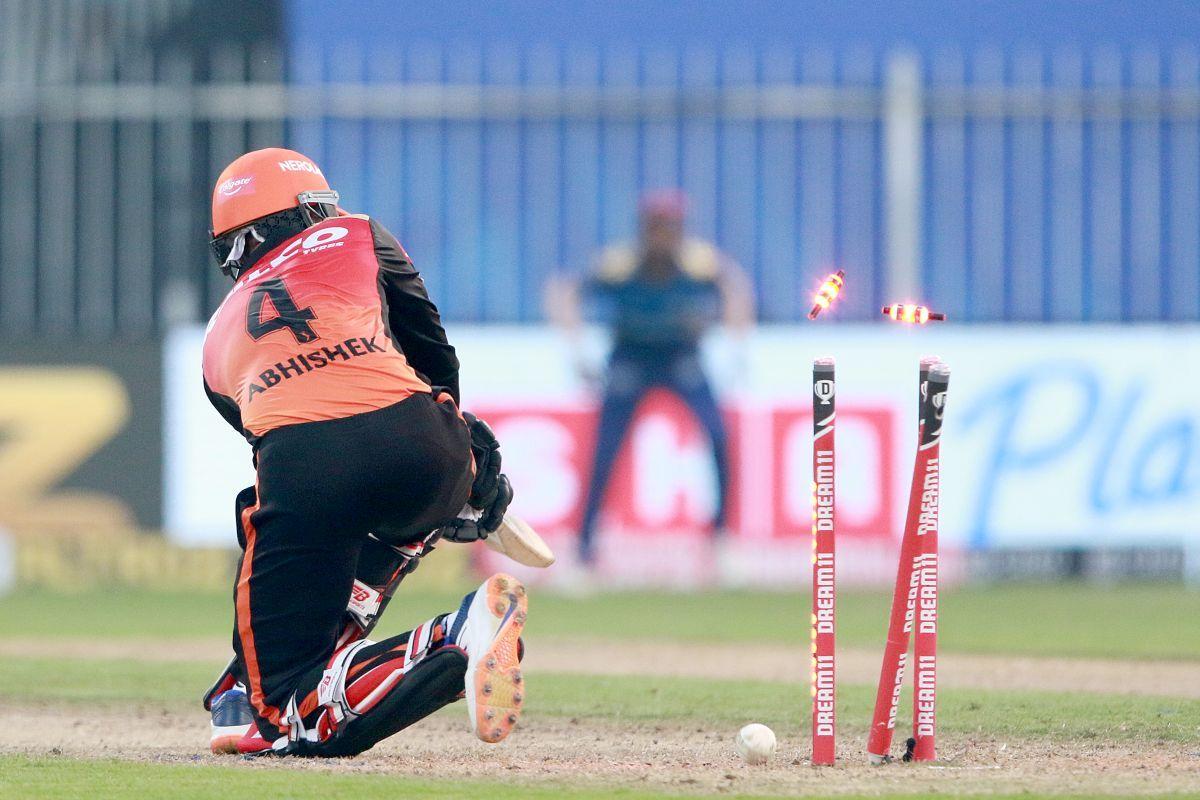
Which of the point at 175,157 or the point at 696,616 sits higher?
the point at 175,157

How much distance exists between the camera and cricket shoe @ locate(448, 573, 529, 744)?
5.72 metres

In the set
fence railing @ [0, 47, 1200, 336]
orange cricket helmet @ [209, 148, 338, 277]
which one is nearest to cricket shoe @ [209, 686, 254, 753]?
orange cricket helmet @ [209, 148, 338, 277]

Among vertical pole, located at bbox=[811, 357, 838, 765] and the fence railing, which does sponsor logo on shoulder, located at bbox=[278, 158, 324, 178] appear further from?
the fence railing

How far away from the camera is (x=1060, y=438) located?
555 inches

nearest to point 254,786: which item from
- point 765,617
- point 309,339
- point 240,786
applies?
point 240,786

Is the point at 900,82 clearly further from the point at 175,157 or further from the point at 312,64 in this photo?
the point at 175,157

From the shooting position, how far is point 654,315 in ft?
47.4

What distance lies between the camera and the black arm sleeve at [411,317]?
250 inches

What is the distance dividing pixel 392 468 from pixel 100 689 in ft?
11.2

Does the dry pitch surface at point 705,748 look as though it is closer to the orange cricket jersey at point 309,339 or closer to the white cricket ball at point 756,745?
the white cricket ball at point 756,745

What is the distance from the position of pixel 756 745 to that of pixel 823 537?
739mm

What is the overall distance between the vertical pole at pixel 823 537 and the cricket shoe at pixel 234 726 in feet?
5.91

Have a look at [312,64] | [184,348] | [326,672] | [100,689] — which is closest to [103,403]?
[184,348]

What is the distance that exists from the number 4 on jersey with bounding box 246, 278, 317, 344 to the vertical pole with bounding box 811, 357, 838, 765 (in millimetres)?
1588
